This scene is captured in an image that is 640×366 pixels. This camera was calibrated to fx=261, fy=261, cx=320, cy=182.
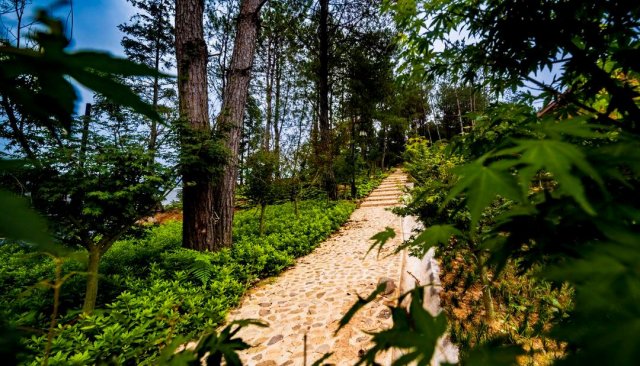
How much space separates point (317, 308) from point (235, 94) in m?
4.06

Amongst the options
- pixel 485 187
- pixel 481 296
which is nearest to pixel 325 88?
pixel 481 296

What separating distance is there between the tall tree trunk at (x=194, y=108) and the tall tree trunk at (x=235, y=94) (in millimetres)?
332

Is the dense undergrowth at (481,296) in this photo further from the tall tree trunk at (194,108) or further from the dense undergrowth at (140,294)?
the tall tree trunk at (194,108)

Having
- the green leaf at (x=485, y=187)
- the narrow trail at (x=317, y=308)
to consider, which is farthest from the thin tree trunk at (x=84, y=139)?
the green leaf at (x=485, y=187)

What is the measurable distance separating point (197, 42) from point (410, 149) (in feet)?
13.4

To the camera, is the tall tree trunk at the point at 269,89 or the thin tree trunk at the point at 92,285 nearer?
the thin tree trunk at the point at 92,285

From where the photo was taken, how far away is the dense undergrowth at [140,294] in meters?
2.37

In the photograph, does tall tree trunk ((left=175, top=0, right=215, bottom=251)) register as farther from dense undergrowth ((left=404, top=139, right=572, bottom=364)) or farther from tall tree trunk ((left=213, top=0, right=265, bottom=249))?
dense undergrowth ((left=404, top=139, right=572, bottom=364))

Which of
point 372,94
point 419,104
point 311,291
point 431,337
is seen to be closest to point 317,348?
point 311,291

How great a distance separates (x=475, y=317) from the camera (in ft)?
9.89

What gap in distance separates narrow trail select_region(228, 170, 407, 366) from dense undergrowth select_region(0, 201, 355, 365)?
1.36 ft

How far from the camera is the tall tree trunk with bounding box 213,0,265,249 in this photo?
16.5ft

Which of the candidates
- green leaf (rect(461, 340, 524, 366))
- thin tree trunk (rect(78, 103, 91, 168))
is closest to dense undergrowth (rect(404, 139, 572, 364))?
green leaf (rect(461, 340, 524, 366))

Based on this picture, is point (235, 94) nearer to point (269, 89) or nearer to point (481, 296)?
point (481, 296)
